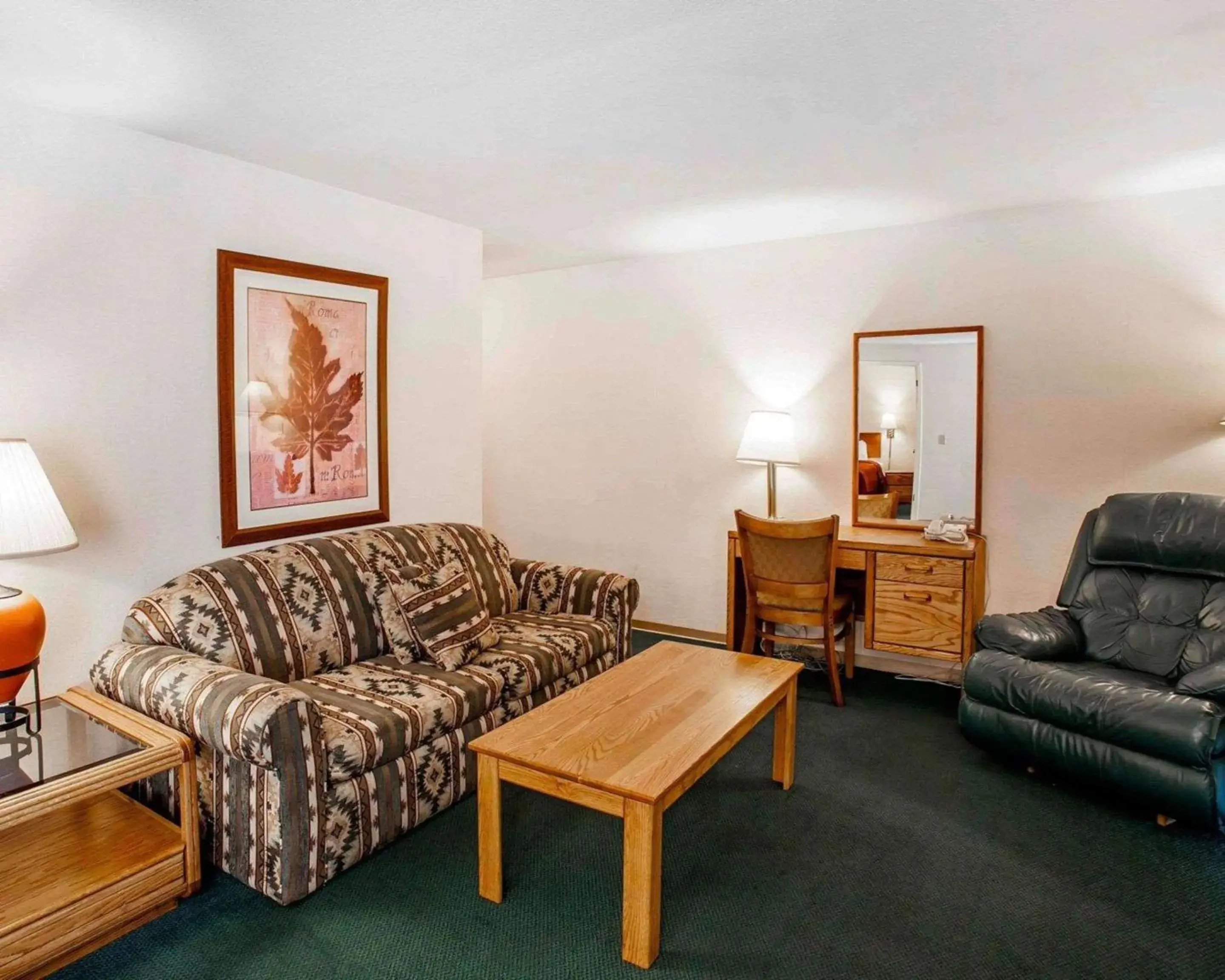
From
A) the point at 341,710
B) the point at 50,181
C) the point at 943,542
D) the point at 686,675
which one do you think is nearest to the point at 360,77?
the point at 50,181

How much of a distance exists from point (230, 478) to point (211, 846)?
4.35 feet

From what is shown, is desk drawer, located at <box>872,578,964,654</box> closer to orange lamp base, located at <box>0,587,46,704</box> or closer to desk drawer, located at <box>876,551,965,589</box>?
desk drawer, located at <box>876,551,965,589</box>

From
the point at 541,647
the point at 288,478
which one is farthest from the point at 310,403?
the point at 541,647

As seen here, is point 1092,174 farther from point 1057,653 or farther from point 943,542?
point 1057,653

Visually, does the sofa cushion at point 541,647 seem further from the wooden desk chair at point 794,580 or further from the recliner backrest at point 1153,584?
A: the recliner backrest at point 1153,584

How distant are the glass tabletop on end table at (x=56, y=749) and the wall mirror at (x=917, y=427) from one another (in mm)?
3501

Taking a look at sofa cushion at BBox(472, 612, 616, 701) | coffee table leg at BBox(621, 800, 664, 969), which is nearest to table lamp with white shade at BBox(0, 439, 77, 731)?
sofa cushion at BBox(472, 612, 616, 701)

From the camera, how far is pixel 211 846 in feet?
7.55

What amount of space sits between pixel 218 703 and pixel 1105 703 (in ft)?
9.16

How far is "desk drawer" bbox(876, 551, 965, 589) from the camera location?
144 inches

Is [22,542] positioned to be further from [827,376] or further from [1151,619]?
[1151,619]

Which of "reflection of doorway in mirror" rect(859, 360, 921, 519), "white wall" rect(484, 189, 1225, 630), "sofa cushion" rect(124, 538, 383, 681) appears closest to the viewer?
"sofa cushion" rect(124, 538, 383, 681)

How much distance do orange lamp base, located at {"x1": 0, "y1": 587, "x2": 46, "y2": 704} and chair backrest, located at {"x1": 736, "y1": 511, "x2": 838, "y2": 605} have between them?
8.99 ft

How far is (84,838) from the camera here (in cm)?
219
